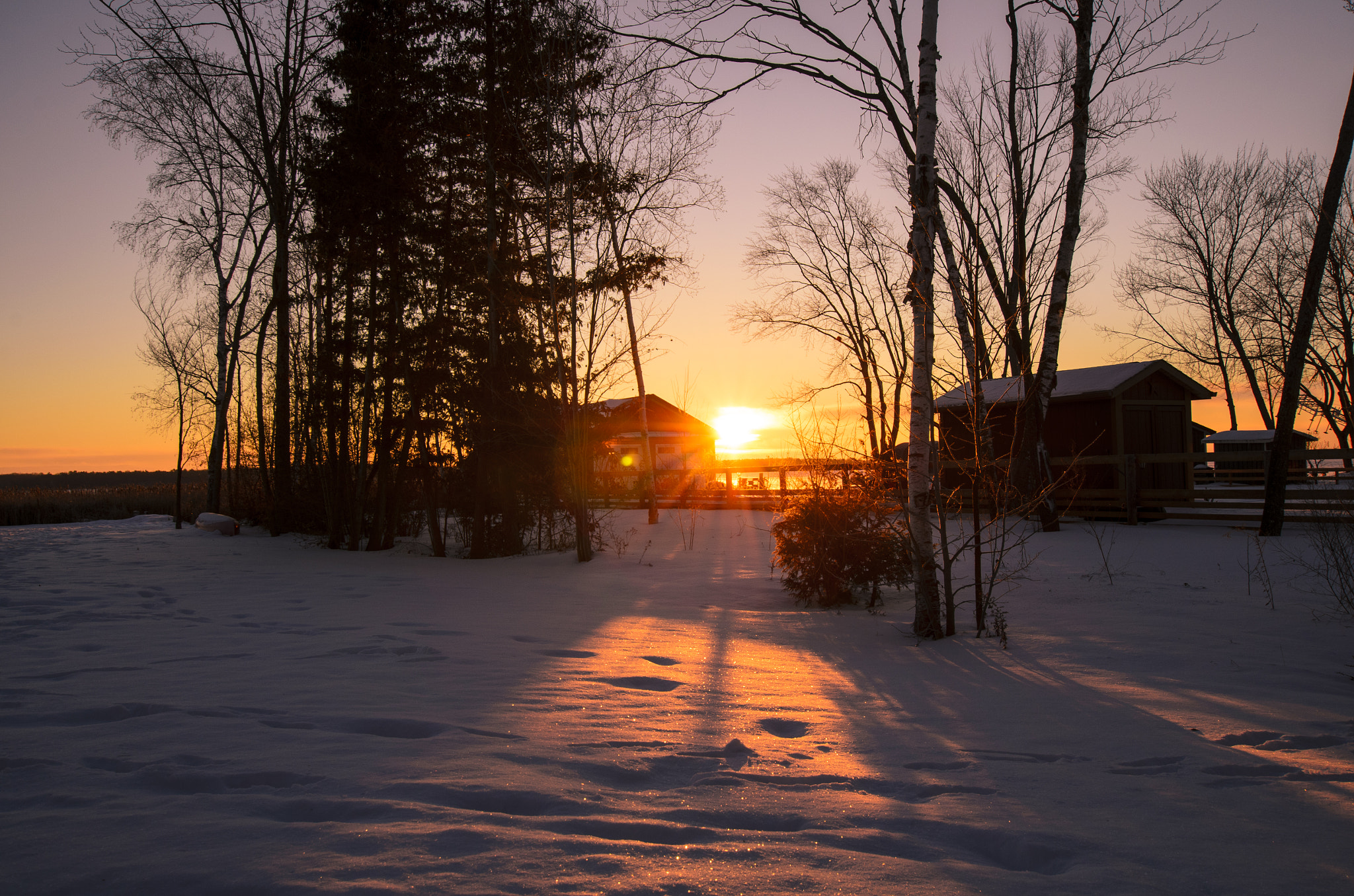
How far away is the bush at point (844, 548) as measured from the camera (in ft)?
25.8

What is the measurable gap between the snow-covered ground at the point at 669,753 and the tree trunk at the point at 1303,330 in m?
6.29

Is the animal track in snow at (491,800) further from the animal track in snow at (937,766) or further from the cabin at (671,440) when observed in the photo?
the cabin at (671,440)

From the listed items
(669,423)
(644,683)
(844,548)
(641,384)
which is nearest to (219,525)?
(641,384)

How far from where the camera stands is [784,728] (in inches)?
151

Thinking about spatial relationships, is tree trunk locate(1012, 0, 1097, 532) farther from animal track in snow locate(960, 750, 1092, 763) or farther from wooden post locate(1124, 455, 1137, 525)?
animal track in snow locate(960, 750, 1092, 763)

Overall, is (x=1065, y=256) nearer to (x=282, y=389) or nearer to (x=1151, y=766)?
(x=1151, y=766)

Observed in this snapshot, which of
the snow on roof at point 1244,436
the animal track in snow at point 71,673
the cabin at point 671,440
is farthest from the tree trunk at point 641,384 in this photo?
the snow on roof at point 1244,436

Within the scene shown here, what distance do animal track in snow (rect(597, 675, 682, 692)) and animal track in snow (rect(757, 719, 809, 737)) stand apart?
2.66 feet

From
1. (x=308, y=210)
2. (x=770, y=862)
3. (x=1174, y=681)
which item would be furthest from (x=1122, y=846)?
(x=308, y=210)

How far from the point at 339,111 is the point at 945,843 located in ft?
46.7

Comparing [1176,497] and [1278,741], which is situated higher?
[1176,497]

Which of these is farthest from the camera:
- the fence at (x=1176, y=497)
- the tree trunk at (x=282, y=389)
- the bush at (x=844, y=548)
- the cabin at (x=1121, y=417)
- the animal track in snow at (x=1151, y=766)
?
the cabin at (x=1121, y=417)

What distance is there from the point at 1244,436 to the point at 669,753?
1703 inches

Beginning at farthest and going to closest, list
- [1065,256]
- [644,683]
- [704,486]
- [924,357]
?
[704,486]
[1065,256]
[924,357]
[644,683]
